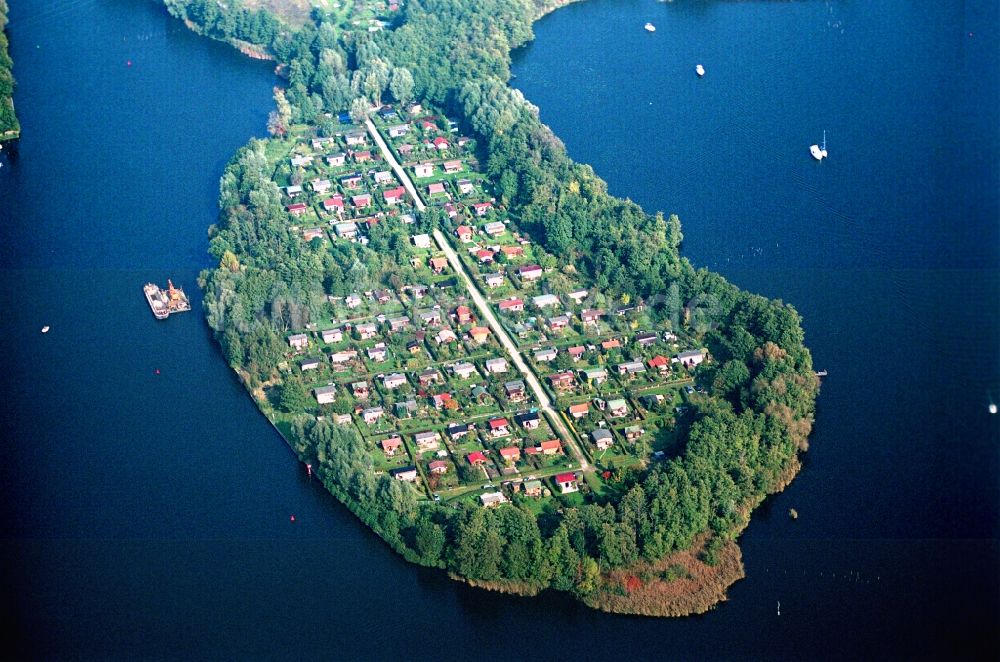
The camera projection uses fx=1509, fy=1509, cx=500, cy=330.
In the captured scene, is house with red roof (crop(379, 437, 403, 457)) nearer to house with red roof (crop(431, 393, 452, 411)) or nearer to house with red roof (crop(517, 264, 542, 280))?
house with red roof (crop(431, 393, 452, 411))

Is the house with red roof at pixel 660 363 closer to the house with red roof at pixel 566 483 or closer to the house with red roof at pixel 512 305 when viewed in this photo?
the house with red roof at pixel 512 305

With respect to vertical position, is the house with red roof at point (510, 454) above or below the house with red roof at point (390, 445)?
above

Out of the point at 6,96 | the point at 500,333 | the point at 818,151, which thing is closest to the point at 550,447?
the point at 500,333

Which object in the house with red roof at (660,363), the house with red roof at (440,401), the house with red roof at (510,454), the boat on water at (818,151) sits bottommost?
the house with red roof at (440,401)

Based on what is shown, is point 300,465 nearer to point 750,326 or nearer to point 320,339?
point 320,339

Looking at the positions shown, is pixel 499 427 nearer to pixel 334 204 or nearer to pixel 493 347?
pixel 493 347

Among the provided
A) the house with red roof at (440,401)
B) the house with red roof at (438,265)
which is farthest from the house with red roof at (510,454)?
the house with red roof at (438,265)
